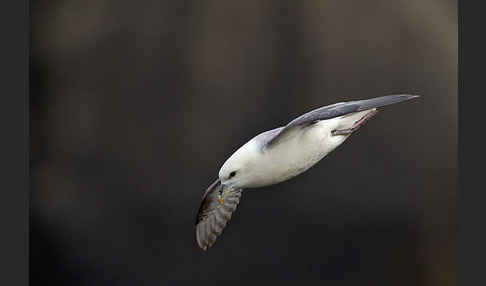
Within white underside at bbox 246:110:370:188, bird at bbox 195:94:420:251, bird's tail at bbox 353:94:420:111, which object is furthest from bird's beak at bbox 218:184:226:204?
bird's tail at bbox 353:94:420:111

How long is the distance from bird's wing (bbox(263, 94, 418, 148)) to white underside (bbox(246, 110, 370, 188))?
3 cm

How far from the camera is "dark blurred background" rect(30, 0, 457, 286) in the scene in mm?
3205

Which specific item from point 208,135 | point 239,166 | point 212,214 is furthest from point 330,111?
point 212,214

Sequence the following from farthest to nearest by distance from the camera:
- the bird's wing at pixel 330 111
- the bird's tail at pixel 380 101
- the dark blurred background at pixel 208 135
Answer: the dark blurred background at pixel 208 135
the bird's tail at pixel 380 101
the bird's wing at pixel 330 111

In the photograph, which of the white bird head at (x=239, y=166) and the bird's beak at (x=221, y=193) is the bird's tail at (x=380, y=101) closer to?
the white bird head at (x=239, y=166)

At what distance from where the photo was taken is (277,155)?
3064 mm

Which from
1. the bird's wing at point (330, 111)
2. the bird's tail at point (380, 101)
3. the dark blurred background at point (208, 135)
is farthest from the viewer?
the dark blurred background at point (208, 135)

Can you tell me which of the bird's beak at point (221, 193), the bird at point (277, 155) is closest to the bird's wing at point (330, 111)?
the bird at point (277, 155)

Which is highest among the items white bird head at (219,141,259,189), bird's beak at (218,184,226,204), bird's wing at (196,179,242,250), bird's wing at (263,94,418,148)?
bird's wing at (263,94,418,148)

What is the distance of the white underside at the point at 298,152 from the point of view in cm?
306

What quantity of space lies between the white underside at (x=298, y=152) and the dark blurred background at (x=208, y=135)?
0.28 ft

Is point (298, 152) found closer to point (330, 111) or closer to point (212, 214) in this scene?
point (330, 111)

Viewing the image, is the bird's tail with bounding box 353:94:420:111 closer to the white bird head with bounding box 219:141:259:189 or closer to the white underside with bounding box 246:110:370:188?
the white underside with bounding box 246:110:370:188

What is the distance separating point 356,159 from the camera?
127 inches
